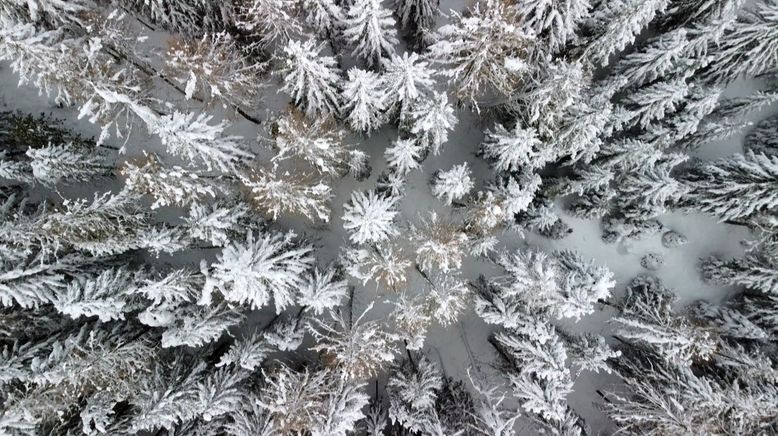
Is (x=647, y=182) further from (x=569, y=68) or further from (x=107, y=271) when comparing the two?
(x=107, y=271)

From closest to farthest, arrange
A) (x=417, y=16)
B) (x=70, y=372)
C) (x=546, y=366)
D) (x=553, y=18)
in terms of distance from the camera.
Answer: (x=70, y=372)
(x=553, y=18)
(x=546, y=366)
(x=417, y=16)

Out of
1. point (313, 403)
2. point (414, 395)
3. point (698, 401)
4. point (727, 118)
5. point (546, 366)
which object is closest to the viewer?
point (313, 403)

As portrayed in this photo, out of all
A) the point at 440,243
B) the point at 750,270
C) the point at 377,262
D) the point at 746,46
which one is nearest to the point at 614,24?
the point at 746,46

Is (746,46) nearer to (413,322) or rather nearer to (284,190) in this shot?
(413,322)

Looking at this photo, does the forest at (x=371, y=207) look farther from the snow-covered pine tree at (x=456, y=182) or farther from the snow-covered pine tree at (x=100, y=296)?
the snow-covered pine tree at (x=456, y=182)

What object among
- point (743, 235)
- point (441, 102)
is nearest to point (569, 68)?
point (441, 102)

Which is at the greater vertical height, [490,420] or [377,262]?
[377,262]

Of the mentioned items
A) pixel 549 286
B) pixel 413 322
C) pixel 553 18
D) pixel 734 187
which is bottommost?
pixel 413 322

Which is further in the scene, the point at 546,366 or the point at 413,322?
the point at 413,322
